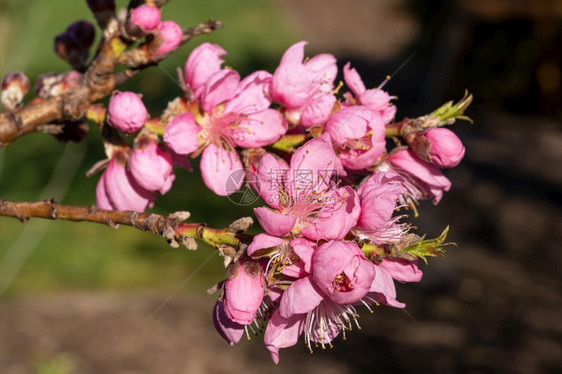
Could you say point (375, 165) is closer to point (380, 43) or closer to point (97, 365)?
point (97, 365)

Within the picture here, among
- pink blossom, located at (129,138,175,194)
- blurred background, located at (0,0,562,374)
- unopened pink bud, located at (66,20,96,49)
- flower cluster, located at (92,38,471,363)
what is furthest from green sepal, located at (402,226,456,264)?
blurred background, located at (0,0,562,374)

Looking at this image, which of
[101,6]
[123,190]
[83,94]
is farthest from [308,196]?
[101,6]

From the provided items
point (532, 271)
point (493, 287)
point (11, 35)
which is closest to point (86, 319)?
point (493, 287)

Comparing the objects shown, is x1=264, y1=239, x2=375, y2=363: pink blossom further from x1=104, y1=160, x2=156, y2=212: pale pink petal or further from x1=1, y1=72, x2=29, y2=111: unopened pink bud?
x1=1, y1=72, x2=29, y2=111: unopened pink bud

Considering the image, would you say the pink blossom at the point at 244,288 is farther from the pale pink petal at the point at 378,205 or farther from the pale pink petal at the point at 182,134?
the pale pink petal at the point at 182,134

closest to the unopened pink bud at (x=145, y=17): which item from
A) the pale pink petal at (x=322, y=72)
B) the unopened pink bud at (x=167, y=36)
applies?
the unopened pink bud at (x=167, y=36)

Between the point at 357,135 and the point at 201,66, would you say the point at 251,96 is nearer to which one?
the point at 201,66
